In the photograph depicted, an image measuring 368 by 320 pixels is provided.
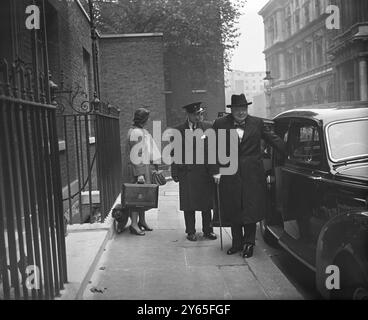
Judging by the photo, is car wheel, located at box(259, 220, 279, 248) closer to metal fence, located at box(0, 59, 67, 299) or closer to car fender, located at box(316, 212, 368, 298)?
car fender, located at box(316, 212, 368, 298)

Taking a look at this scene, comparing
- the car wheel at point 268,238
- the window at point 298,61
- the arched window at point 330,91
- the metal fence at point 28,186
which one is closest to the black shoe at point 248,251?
the car wheel at point 268,238

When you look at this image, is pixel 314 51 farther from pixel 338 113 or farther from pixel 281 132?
pixel 338 113

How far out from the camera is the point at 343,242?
3.34 m

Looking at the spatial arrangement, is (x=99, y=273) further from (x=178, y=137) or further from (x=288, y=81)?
(x=288, y=81)

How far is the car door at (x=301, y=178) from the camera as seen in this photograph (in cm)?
438

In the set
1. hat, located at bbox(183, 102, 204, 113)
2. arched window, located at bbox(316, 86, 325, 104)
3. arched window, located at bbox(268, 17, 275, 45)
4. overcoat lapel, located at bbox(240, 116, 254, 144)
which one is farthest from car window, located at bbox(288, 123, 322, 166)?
arched window, located at bbox(316, 86, 325, 104)

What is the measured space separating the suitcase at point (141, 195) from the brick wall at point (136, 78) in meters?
12.3

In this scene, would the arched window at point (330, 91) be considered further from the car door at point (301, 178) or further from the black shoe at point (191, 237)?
the car door at point (301, 178)

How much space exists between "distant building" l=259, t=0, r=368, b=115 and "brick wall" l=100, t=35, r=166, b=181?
6284 mm

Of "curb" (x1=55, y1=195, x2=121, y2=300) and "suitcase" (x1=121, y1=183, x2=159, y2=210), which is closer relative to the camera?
"curb" (x1=55, y1=195, x2=121, y2=300)

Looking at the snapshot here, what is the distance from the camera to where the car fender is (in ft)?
10.1

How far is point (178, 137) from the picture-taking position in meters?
5.96

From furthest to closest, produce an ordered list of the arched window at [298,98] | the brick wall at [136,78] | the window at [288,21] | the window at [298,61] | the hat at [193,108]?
the arched window at [298,98], the window at [298,61], the window at [288,21], the brick wall at [136,78], the hat at [193,108]

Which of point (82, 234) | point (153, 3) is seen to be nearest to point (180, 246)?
point (82, 234)
